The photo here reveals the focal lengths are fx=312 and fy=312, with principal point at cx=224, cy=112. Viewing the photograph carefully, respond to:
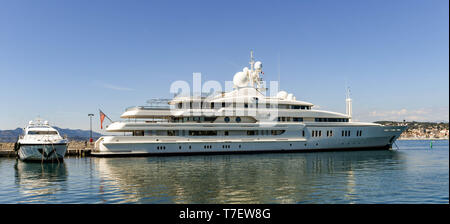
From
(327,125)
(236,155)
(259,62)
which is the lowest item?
(236,155)

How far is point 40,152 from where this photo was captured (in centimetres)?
2814

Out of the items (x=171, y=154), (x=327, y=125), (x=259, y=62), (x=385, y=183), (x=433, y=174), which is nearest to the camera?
(x=385, y=183)

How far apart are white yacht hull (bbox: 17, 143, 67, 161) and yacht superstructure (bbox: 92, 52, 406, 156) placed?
4086 mm

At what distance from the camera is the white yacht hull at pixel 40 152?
91.9ft

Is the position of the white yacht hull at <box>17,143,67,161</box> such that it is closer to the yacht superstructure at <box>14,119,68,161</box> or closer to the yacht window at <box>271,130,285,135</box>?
the yacht superstructure at <box>14,119,68,161</box>

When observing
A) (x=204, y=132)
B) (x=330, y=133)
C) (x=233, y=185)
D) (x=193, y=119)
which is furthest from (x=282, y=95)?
(x=233, y=185)

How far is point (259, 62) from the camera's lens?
4069 cm

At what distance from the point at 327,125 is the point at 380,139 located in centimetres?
771

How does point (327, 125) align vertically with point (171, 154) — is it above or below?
above

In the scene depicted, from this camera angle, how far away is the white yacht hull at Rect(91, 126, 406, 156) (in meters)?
31.1
